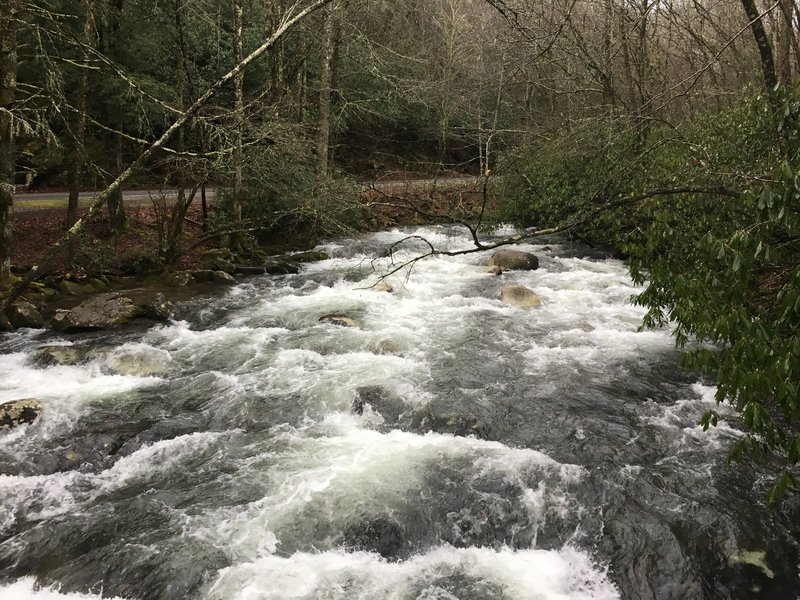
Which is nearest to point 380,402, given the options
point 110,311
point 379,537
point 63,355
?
point 379,537

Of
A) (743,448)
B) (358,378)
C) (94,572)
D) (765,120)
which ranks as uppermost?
(765,120)

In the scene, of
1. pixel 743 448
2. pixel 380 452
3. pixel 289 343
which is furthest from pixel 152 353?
pixel 743 448

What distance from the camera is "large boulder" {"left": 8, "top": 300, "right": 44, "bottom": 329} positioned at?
9.59m

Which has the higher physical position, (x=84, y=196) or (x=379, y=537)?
(x=84, y=196)

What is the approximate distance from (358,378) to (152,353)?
3435mm

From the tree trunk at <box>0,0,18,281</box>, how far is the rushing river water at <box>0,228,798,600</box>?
177 cm

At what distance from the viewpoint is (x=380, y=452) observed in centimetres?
619

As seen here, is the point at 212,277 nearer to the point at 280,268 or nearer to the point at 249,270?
the point at 249,270

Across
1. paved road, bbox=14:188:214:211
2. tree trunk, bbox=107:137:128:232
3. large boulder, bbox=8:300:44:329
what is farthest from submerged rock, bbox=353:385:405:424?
paved road, bbox=14:188:214:211

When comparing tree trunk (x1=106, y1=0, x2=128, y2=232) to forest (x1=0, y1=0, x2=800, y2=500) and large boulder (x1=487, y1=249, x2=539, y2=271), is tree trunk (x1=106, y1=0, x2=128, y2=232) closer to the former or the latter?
forest (x1=0, y1=0, x2=800, y2=500)

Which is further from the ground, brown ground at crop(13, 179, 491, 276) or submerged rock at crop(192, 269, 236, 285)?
brown ground at crop(13, 179, 491, 276)

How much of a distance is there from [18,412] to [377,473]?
4412 mm

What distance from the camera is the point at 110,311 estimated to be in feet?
33.2

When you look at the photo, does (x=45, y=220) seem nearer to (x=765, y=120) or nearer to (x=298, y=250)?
(x=298, y=250)
